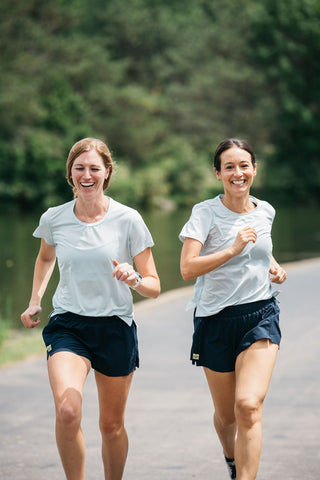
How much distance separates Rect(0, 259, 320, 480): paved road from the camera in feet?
16.8

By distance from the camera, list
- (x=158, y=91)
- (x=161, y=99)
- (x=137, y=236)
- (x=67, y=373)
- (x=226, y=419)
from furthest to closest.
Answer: (x=158, y=91), (x=161, y=99), (x=226, y=419), (x=137, y=236), (x=67, y=373)

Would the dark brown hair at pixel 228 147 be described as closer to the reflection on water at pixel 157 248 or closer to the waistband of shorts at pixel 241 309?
the waistband of shorts at pixel 241 309

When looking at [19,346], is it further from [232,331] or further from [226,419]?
[232,331]

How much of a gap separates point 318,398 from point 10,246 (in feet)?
71.9

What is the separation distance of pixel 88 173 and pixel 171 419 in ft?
9.24

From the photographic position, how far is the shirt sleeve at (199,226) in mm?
4176

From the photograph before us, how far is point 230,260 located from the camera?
4.18 m

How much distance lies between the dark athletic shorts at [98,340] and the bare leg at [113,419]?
54 mm

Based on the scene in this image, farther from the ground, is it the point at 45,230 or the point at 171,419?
the point at 45,230

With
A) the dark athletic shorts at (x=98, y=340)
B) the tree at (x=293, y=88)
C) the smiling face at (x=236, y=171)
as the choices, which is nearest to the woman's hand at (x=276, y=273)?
the smiling face at (x=236, y=171)

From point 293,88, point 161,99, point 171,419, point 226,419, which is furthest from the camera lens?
point 161,99

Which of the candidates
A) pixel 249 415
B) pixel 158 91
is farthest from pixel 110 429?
pixel 158 91

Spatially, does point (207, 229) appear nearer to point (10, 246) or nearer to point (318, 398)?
point (318, 398)

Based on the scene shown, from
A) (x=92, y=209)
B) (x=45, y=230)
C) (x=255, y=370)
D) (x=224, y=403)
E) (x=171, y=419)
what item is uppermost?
(x=92, y=209)
